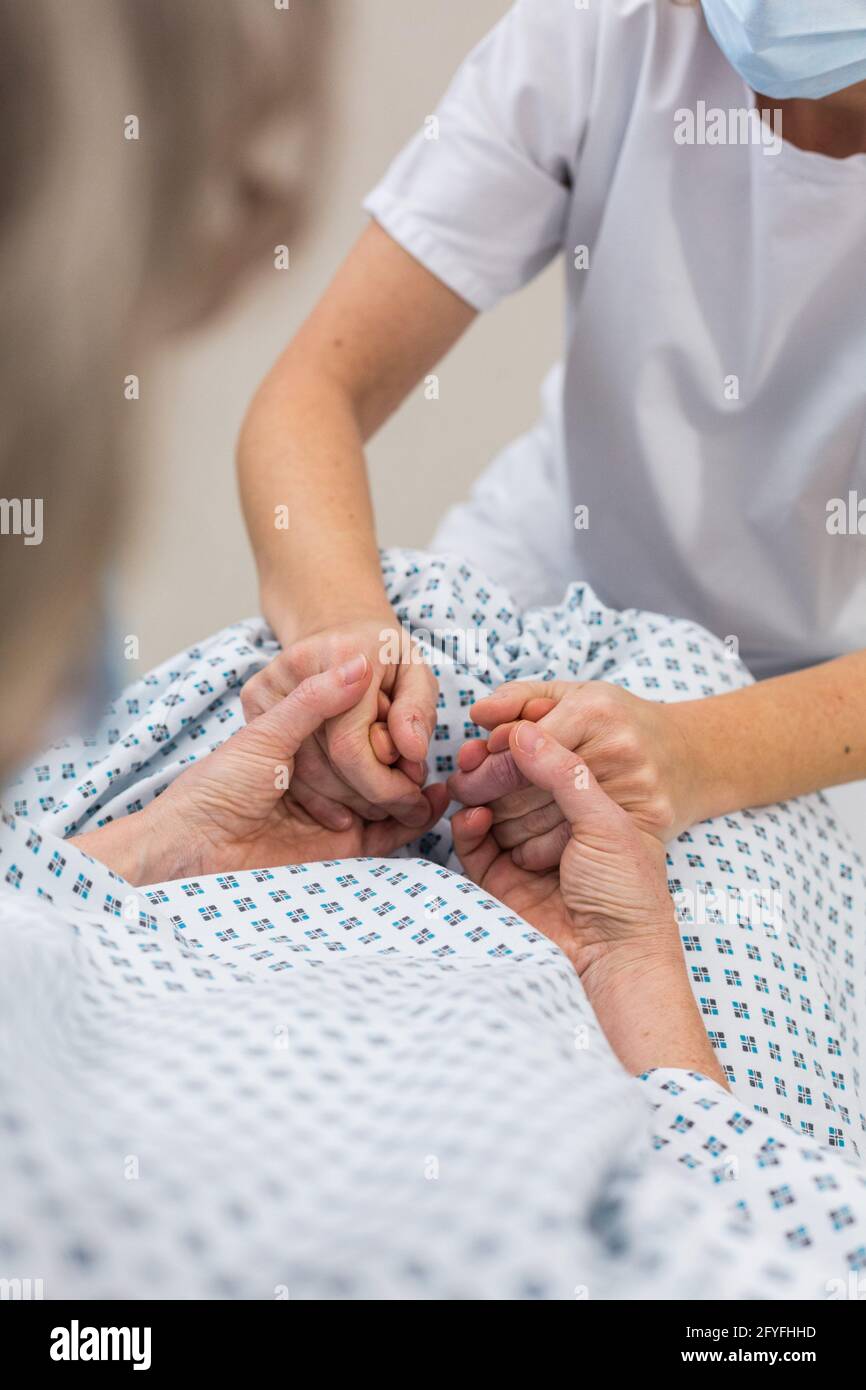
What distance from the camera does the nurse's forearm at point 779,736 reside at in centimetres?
85

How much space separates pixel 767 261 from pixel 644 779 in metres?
0.46

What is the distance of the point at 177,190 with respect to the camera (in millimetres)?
250

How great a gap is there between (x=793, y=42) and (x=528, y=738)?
487 mm

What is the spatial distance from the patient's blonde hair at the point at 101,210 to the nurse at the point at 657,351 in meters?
0.56

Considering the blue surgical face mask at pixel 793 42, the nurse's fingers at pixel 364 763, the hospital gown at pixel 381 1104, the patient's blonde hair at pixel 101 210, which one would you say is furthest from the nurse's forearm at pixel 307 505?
the patient's blonde hair at pixel 101 210

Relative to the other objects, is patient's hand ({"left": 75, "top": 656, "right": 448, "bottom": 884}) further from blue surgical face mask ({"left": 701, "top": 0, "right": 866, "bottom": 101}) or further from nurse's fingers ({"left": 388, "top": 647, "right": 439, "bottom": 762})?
blue surgical face mask ({"left": 701, "top": 0, "right": 866, "bottom": 101})

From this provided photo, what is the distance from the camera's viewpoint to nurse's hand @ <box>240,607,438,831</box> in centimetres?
80

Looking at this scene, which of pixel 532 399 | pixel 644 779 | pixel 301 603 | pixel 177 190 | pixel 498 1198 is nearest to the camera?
pixel 177 190

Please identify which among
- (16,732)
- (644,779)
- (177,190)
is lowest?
(644,779)

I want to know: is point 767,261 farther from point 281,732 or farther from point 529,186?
point 281,732

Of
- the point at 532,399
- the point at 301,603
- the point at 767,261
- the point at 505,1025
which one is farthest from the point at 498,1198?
the point at 532,399

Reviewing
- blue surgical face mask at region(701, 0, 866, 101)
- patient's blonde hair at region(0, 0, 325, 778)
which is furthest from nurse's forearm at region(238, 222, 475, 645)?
patient's blonde hair at region(0, 0, 325, 778)

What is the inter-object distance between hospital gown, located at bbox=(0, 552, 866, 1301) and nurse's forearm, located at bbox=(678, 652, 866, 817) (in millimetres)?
95

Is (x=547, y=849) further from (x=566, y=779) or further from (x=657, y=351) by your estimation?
(x=657, y=351)
